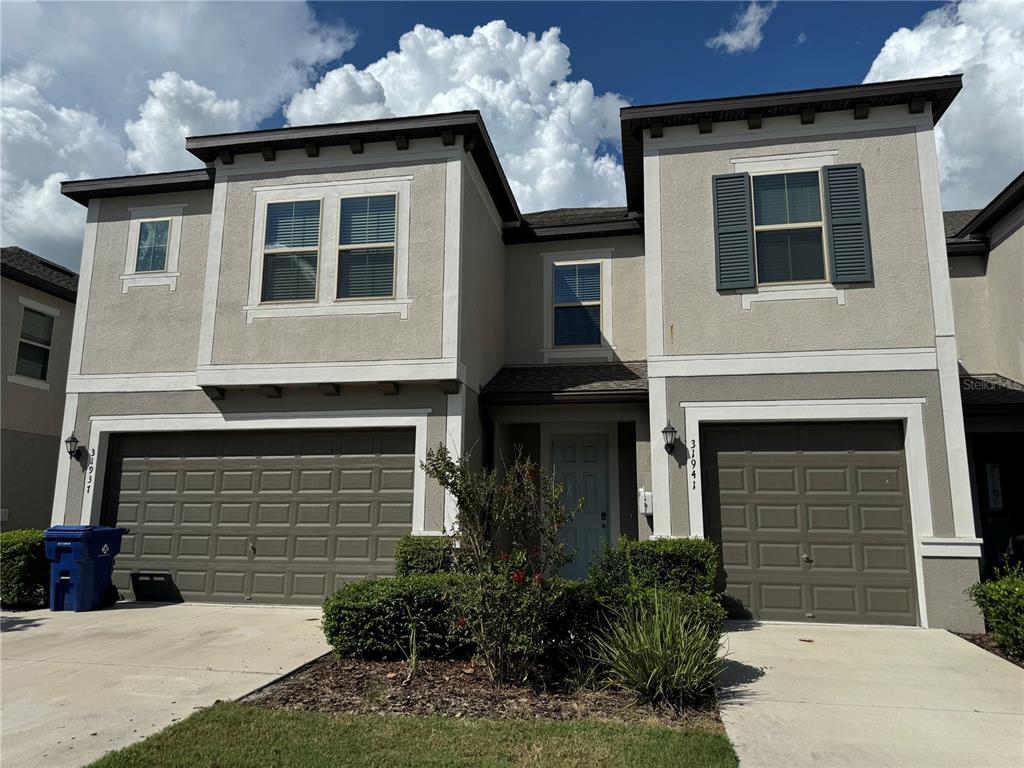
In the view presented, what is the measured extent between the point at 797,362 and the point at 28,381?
559 inches

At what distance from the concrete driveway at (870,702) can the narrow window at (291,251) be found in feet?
25.1

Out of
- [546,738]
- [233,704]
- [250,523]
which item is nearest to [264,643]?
[233,704]

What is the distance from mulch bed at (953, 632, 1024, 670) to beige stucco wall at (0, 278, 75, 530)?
14.8 metres

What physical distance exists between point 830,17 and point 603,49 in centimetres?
327

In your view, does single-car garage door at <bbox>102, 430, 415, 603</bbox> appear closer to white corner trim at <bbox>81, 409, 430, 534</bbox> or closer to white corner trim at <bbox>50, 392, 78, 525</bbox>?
white corner trim at <bbox>81, 409, 430, 534</bbox>

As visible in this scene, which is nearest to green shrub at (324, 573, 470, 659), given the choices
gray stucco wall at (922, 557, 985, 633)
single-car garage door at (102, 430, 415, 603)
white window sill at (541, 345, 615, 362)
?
single-car garage door at (102, 430, 415, 603)

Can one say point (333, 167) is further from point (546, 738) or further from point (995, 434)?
point (995, 434)

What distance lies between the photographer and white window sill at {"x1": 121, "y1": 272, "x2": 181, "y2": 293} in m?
11.2

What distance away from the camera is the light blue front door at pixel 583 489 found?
36.3 feet

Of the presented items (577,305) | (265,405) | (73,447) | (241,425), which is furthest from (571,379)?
(73,447)

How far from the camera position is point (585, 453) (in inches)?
Answer: 451

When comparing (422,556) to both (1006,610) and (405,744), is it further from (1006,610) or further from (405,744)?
(1006,610)

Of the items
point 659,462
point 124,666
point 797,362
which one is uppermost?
point 797,362

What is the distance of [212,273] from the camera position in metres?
10.4
